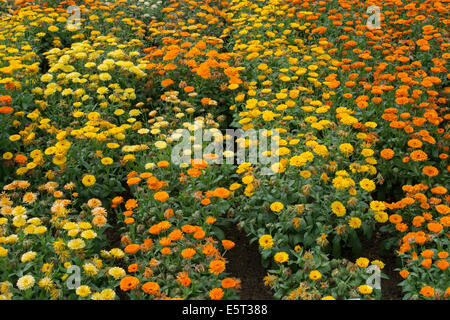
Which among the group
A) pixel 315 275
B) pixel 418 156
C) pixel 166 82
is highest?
pixel 166 82

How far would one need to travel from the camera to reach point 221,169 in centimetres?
457

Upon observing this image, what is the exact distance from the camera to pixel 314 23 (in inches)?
282

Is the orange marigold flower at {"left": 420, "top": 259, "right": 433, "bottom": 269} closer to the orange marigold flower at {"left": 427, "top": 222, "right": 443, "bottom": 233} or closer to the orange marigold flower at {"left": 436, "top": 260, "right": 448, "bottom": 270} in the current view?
the orange marigold flower at {"left": 436, "top": 260, "right": 448, "bottom": 270}

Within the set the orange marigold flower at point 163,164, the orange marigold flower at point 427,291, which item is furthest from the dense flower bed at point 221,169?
the orange marigold flower at point 163,164

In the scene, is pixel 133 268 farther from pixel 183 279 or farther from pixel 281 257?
pixel 281 257

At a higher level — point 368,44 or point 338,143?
point 368,44

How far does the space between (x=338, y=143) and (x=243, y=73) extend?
216 centimetres

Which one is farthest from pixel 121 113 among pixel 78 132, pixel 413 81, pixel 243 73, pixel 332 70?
pixel 413 81

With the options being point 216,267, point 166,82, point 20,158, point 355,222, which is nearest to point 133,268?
point 216,267

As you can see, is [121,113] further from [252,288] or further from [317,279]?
[317,279]

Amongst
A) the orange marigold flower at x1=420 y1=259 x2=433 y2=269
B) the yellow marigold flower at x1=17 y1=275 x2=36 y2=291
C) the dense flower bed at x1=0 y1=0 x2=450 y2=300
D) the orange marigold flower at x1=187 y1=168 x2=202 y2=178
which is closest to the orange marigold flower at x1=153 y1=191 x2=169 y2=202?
the dense flower bed at x1=0 y1=0 x2=450 y2=300

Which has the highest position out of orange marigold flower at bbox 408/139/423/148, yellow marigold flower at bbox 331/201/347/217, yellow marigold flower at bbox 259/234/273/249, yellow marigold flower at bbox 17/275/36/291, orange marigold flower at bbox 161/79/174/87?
orange marigold flower at bbox 161/79/174/87

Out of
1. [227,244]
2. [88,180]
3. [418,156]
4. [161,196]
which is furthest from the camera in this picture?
[88,180]

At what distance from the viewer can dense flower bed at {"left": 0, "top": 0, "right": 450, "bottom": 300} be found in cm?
333
